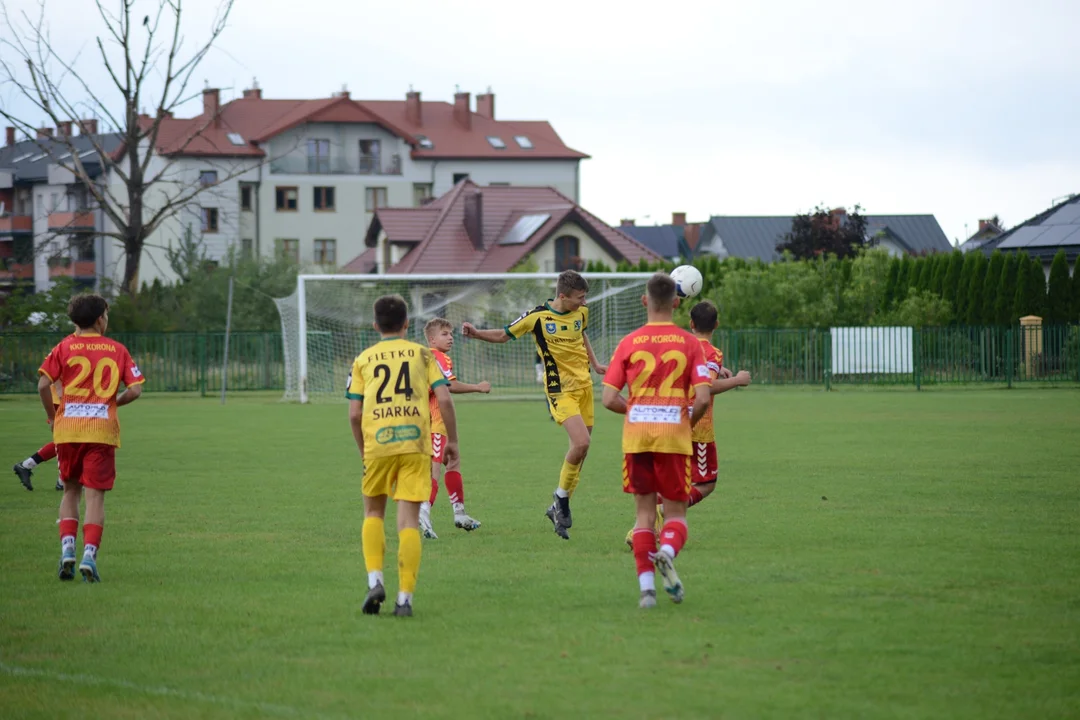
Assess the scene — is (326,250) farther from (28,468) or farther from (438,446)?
(438,446)

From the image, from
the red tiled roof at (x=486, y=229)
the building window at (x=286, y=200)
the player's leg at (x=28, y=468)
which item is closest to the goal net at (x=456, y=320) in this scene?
the player's leg at (x=28, y=468)

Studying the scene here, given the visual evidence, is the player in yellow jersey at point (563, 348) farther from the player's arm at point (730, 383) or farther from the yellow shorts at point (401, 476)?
the yellow shorts at point (401, 476)

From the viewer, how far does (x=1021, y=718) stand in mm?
5148

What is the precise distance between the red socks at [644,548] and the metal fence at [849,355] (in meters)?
29.8

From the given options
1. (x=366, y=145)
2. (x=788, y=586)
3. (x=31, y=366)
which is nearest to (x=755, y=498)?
(x=788, y=586)

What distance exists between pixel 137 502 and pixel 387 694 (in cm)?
806

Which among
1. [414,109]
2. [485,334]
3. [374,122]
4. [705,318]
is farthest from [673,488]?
[414,109]

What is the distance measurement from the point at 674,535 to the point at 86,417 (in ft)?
13.2

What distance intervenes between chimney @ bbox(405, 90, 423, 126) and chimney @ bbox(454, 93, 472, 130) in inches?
96.8

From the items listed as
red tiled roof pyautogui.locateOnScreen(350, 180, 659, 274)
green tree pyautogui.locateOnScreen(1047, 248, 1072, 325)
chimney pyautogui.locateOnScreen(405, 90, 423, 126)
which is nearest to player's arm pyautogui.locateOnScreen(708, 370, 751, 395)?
green tree pyautogui.locateOnScreen(1047, 248, 1072, 325)

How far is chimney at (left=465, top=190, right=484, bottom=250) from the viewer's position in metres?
65.8

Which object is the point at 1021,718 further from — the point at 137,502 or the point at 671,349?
the point at 137,502

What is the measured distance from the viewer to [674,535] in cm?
764

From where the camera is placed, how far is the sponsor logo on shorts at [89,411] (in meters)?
8.65
